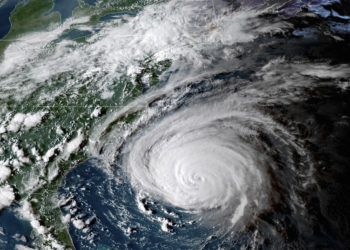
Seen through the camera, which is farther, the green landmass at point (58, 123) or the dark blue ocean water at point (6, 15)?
the dark blue ocean water at point (6, 15)

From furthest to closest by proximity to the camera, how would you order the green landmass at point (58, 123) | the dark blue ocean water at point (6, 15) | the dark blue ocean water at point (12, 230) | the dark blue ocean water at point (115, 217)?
the dark blue ocean water at point (6, 15) < the green landmass at point (58, 123) < the dark blue ocean water at point (12, 230) < the dark blue ocean water at point (115, 217)

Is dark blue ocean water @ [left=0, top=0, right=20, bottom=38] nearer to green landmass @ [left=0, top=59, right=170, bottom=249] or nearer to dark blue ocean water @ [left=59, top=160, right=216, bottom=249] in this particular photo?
green landmass @ [left=0, top=59, right=170, bottom=249]

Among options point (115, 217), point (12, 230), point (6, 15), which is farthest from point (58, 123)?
point (6, 15)

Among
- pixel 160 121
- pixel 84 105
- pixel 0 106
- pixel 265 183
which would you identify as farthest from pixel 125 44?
pixel 265 183

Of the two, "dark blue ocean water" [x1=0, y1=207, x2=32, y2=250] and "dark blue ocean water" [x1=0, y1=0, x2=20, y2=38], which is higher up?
"dark blue ocean water" [x1=0, y1=0, x2=20, y2=38]

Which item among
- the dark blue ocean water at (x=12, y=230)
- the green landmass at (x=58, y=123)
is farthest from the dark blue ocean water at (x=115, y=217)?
the dark blue ocean water at (x=12, y=230)

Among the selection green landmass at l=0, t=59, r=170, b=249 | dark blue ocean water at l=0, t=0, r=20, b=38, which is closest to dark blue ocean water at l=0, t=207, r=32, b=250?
green landmass at l=0, t=59, r=170, b=249

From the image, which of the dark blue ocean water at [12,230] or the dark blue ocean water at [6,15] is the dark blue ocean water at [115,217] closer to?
the dark blue ocean water at [12,230]

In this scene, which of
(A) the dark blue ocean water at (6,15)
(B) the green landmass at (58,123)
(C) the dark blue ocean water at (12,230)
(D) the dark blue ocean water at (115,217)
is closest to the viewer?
(D) the dark blue ocean water at (115,217)

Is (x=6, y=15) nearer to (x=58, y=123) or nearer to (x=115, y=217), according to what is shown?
(x=58, y=123)
